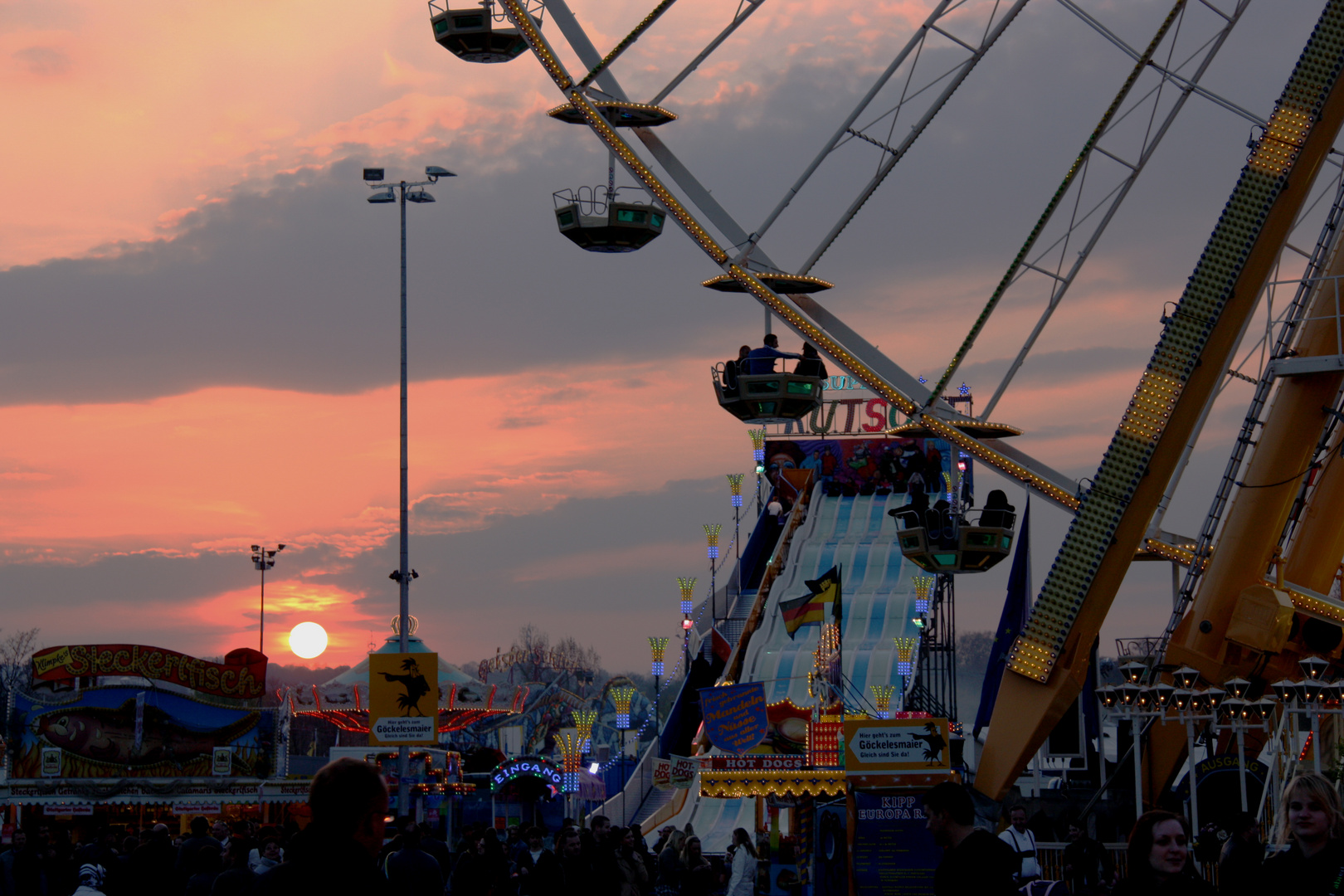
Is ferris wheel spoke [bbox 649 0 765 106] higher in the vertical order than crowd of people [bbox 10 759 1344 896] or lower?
higher

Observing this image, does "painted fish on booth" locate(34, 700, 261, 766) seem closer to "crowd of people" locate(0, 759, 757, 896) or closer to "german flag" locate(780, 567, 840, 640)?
"german flag" locate(780, 567, 840, 640)

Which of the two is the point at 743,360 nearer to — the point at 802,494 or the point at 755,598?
the point at 755,598

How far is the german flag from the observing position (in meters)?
46.1

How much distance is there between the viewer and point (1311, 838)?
492 cm

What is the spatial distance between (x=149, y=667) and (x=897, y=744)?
31269 millimetres

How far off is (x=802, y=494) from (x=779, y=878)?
35.5m

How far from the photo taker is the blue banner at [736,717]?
25.3 m

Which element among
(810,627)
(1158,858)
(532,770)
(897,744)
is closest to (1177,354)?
(897,744)

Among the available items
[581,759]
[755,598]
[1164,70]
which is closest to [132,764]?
[581,759]

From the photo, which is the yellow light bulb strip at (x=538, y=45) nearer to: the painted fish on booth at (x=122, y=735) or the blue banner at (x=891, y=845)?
the blue banner at (x=891, y=845)

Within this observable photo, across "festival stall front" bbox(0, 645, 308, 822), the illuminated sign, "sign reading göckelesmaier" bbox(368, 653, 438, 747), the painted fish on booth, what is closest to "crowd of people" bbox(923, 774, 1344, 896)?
"sign reading göckelesmaier" bbox(368, 653, 438, 747)

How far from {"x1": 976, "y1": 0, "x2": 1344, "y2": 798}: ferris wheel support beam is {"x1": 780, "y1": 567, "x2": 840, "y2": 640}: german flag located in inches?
868

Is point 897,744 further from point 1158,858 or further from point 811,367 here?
point 1158,858

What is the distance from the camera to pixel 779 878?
65.8 ft
